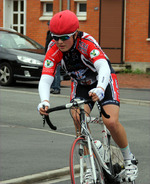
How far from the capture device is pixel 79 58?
18.2 feet

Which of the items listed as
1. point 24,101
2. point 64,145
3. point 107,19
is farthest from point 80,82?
point 107,19

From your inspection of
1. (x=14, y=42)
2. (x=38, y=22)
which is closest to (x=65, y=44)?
(x=14, y=42)

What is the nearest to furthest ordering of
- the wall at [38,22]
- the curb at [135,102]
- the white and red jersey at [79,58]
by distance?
the white and red jersey at [79,58]
the curb at [135,102]
the wall at [38,22]

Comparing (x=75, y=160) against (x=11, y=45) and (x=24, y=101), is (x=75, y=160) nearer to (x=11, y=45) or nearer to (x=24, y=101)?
(x=24, y=101)

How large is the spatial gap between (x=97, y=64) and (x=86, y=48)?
0.23 meters

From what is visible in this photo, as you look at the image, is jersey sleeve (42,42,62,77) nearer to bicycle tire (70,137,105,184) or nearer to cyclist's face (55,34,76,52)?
cyclist's face (55,34,76,52)

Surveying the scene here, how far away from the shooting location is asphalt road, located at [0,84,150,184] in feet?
23.8

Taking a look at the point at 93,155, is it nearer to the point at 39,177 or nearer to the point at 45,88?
the point at 45,88

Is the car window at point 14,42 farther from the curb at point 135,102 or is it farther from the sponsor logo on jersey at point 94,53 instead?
the sponsor logo on jersey at point 94,53

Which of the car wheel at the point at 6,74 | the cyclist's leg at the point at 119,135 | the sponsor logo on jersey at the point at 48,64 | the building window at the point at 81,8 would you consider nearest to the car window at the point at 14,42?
the car wheel at the point at 6,74

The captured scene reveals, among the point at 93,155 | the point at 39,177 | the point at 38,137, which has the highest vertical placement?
the point at 93,155

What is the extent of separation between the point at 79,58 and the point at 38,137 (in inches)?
165

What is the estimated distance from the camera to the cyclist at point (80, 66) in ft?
16.8

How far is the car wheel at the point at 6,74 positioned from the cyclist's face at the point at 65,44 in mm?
12734
